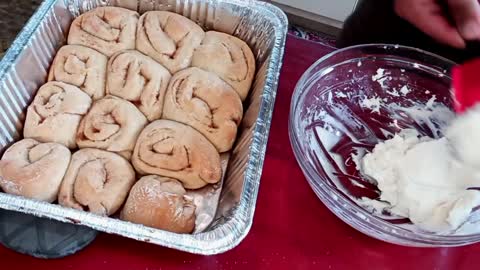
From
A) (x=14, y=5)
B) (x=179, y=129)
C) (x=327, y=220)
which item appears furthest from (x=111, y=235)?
(x=14, y=5)

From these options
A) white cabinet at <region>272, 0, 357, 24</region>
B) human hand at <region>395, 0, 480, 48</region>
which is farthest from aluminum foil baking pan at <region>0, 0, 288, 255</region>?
white cabinet at <region>272, 0, 357, 24</region>

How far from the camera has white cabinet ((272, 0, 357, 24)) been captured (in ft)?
6.37

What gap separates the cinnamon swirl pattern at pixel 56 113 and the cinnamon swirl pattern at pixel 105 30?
0.11 metres

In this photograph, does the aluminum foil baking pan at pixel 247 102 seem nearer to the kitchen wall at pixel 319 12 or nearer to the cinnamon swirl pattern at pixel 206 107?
the cinnamon swirl pattern at pixel 206 107

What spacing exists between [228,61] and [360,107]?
0.25 m

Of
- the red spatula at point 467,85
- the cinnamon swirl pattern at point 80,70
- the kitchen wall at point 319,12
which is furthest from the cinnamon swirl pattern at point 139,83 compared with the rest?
the kitchen wall at point 319,12

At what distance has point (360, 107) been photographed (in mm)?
954

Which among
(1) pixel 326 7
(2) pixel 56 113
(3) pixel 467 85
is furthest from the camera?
(1) pixel 326 7

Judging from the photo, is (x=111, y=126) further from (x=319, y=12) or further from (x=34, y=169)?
(x=319, y=12)

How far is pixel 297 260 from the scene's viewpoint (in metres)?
0.76

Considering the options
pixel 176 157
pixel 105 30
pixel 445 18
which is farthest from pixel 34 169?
pixel 445 18

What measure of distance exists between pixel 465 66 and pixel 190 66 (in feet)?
1.45

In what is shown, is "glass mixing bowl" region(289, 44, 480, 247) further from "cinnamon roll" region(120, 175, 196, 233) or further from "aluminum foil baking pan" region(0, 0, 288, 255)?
"cinnamon roll" region(120, 175, 196, 233)

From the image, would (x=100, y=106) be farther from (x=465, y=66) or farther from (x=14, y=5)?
(x=14, y=5)
